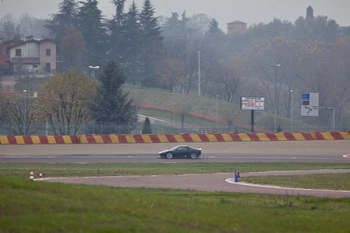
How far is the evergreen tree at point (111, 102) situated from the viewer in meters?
68.7

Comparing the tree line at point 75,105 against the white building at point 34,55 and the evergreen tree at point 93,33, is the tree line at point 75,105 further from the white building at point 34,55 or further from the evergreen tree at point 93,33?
the evergreen tree at point 93,33

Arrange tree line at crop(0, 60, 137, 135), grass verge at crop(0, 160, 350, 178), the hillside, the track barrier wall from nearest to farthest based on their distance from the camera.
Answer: grass verge at crop(0, 160, 350, 178)
the track barrier wall
tree line at crop(0, 60, 137, 135)
the hillside

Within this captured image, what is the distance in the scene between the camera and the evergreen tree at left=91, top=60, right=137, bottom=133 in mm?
68688

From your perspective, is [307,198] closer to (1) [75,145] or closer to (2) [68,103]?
(1) [75,145]

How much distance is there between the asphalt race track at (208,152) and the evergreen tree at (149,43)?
7315cm

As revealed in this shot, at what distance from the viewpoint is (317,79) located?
358 ft

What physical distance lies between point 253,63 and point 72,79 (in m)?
73.1

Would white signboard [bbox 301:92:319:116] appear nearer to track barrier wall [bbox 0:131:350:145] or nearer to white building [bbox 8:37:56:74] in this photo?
track barrier wall [bbox 0:131:350:145]

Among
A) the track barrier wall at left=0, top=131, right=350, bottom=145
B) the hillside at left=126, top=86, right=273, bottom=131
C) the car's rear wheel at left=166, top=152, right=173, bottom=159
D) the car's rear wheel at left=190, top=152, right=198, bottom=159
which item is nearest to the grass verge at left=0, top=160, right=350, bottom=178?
the car's rear wheel at left=166, top=152, right=173, bottom=159

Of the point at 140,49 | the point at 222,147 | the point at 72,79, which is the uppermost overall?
the point at 140,49

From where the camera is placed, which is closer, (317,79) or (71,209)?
(71,209)

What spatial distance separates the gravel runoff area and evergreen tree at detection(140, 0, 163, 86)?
92.6 meters

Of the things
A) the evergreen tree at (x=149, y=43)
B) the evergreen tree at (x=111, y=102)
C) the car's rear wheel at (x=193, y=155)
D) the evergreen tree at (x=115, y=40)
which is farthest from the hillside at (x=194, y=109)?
the car's rear wheel at (x=193, y=155)

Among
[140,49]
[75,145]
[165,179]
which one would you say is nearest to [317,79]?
[140,49]
